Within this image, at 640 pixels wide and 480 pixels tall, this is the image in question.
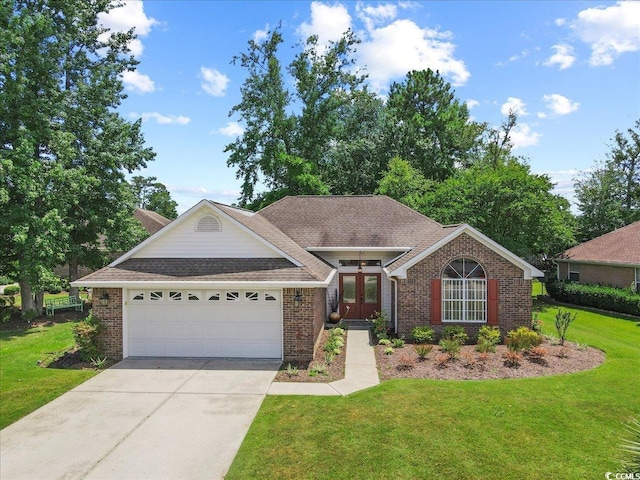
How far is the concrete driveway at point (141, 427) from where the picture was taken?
680 cm

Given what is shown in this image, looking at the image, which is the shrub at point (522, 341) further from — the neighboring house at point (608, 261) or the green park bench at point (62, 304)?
the green park bench at point (62, 304)

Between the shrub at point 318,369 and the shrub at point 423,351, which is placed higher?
the shrub at point 423,351

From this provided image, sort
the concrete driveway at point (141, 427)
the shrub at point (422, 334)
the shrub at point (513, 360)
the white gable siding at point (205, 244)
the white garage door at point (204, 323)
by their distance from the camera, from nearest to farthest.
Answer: the concrete driveway at point (141, 427)
the shrub at point (513, 360)
the white garage door at point (204, 323)
the white gable siding at point (205, 244)
the shrub at point (422, 334)

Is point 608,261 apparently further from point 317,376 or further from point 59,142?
point 59,142

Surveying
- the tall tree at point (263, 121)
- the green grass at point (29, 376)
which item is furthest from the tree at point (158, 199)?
the green grass at point (29, 376)

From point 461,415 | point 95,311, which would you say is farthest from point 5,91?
point 461,415

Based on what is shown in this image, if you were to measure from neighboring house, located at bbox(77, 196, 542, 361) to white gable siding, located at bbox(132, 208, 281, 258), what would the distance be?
0.03 m

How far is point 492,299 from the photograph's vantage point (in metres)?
14.8

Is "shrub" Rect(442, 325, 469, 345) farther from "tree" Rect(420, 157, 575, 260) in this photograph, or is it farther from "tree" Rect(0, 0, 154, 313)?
"tree" Rect(0, 0, 154, 313)

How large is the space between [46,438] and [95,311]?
18.7ft

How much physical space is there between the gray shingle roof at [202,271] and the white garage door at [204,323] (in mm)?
524

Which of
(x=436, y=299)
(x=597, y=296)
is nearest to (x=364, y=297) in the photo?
(x=436, y=299)

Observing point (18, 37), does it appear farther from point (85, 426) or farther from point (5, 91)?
point (85, 426)

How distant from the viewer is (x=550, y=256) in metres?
30.1
